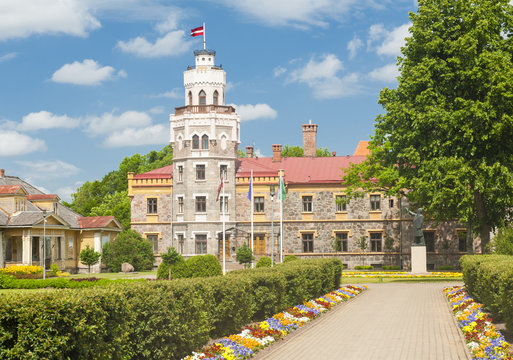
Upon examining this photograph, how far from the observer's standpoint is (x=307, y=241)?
56.3 m

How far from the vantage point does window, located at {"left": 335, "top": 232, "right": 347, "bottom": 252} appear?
183 feet

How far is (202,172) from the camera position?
56125mm

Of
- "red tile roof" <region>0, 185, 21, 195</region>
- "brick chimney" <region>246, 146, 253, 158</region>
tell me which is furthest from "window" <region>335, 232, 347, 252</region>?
"red tile roof" <region>0, 185, 21, 195</region>

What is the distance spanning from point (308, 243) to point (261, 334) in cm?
4119

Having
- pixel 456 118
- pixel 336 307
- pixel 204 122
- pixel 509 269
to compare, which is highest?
pixel 204 122

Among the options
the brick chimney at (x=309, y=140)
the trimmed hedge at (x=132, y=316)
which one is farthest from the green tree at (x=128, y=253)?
the trimmed hedge at (x=132, y=316)

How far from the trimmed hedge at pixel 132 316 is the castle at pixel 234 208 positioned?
121 ft

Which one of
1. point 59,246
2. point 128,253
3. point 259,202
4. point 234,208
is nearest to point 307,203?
point 259,202

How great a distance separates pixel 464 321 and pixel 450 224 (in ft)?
126

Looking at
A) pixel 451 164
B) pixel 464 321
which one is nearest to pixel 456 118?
pixel 451 164

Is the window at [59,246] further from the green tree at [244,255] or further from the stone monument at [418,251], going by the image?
the stone monument at [418,251]

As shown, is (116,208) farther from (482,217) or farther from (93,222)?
(482,217)

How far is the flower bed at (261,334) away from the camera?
13.1 meters

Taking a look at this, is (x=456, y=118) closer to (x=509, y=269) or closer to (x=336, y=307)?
(x=336, y=307)
